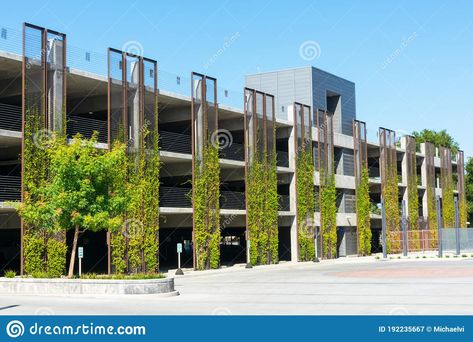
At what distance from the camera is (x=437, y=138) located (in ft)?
357

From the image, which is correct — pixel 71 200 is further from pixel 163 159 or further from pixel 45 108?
pixel 163 159

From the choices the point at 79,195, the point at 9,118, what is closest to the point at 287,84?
the point at 9,118

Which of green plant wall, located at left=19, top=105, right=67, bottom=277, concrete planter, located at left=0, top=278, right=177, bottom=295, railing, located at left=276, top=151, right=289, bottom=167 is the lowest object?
concrete planter, located at left=0, top=278, right=177, bottom=295

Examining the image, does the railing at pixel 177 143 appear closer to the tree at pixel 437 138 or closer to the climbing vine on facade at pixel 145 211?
the climbing vine on facade at pixel 145 211

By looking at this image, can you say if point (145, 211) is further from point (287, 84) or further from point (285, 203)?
point (287, 84)

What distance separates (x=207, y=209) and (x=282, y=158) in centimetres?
1226

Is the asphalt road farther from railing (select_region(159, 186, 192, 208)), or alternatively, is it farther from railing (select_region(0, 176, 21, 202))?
railing (select_region(159, 186, 192, 208))

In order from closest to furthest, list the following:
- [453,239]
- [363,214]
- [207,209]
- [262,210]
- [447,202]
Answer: [207,209], [262,210], [363,214], [453,239], [447,202]

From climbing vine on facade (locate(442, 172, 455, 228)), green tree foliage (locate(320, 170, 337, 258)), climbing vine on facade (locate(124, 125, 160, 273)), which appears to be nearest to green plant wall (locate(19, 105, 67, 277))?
climbing vine on facade (locate(124, 125, 160, 273))

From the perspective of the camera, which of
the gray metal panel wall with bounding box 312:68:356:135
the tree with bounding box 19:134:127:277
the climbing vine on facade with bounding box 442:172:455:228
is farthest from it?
the climbing vine on facade with bounding box 442:172:455:228

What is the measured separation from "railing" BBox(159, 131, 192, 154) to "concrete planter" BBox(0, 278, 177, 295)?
2010 cm

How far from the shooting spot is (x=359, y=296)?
2344 centimetres

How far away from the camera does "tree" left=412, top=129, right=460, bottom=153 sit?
356 feet
